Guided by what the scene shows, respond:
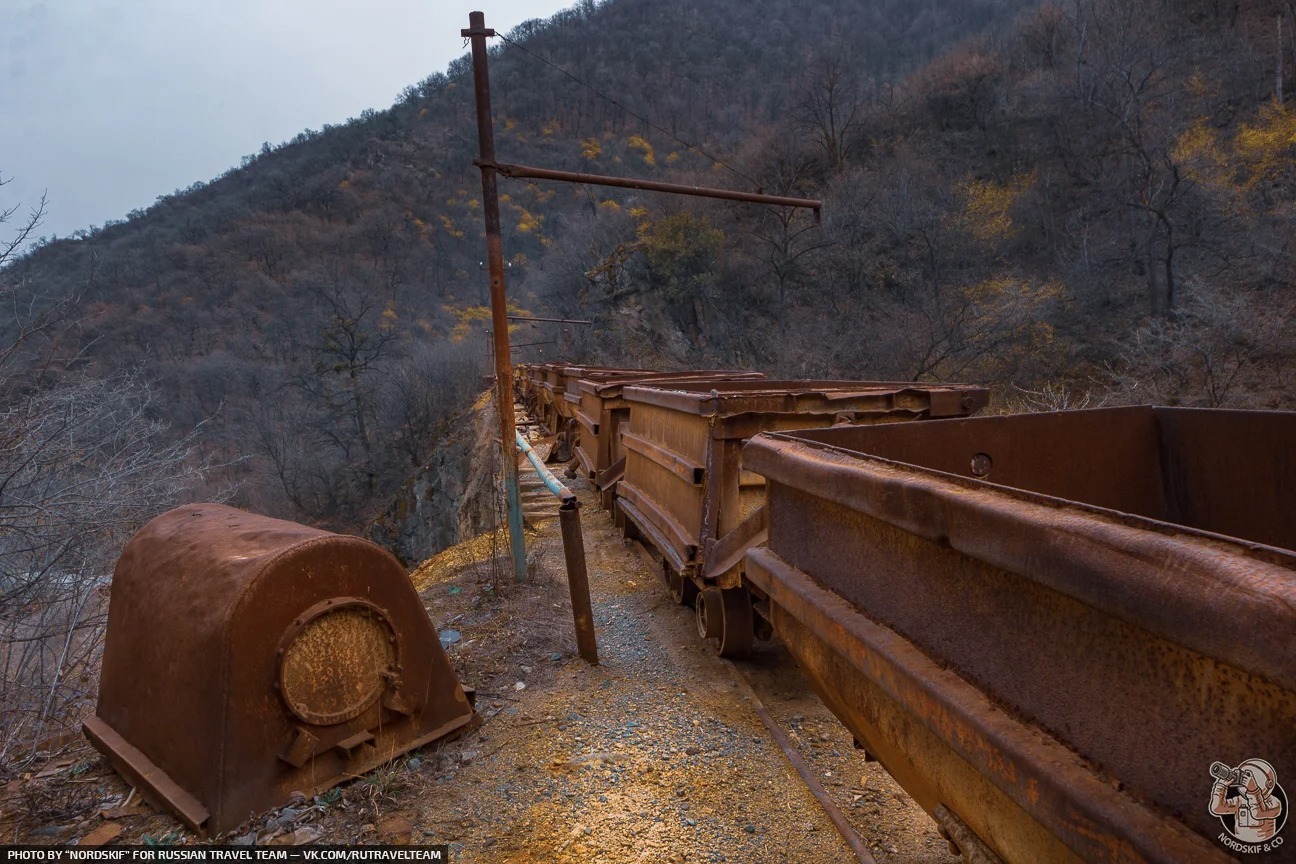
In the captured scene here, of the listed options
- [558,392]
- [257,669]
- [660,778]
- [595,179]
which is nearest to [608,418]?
[595,179]

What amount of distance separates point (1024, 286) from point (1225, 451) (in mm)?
26350

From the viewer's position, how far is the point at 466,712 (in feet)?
12.9

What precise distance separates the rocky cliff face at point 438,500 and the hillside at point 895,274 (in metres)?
5.57

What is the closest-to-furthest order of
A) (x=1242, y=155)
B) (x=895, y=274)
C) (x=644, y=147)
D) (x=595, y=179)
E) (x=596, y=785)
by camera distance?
1. (x=596, y=785)
2. (x=595, y=179)
3. (x=1242, y=155)
4. (x=895, y=274)
5. (x=644, y=147)

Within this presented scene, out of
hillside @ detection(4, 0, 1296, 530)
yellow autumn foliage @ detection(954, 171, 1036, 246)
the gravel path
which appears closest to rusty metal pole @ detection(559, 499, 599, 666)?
the gravel path

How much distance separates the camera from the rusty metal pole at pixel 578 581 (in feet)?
15.8

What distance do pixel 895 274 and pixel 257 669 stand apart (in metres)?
32.0

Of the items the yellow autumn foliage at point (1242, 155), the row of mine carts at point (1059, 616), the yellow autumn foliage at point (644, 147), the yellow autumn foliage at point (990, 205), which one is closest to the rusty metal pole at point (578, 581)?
the row of mine carts at point (1059, 616)

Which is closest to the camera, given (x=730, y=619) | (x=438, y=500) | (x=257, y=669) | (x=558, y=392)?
(x=257, y=669)

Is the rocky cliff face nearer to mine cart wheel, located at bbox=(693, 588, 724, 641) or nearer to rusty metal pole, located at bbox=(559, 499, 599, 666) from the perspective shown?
rusty metal pole, located at bbox=(559, 499, 599, 666)

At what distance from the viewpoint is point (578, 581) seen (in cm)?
484

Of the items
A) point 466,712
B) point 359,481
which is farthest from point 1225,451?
point 359,481

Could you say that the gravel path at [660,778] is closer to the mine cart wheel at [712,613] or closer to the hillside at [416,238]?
the mine cart wheel at [712,613]

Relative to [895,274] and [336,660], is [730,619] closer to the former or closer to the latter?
[336,660]
